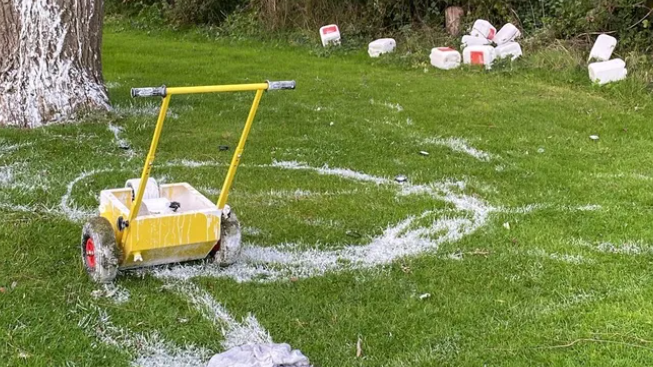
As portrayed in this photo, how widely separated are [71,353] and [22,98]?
4.46 meters

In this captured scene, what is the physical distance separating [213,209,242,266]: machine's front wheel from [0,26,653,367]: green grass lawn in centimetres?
10

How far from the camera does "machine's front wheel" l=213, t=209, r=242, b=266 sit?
4102mm

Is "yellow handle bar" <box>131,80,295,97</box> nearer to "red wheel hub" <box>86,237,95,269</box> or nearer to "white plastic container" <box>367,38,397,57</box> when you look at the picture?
"red wheel hub" <box>86,237,95,269</box>

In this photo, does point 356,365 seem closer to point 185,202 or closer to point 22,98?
point 185,202

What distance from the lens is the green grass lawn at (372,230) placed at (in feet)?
11.3

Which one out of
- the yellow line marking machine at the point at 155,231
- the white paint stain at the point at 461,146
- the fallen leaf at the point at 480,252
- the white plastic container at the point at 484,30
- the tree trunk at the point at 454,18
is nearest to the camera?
the yellow line marking machine at the point at 155,231

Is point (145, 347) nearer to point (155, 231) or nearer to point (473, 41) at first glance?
point (155, 231)

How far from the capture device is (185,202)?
4.43m

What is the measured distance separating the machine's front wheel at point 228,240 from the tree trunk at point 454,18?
924 cm

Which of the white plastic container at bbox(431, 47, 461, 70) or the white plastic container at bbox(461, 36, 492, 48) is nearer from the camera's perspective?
the white plastic container at bbox(431, 47, 461, 70)

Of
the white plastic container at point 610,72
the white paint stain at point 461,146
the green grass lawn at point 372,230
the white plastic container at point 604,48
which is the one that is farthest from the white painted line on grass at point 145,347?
the white plastic container at point 604,48

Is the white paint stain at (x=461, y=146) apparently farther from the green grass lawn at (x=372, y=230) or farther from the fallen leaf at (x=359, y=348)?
the fallen leaf at (x=359, y=348)

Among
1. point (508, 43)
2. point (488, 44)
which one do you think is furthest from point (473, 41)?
point (508, 43)

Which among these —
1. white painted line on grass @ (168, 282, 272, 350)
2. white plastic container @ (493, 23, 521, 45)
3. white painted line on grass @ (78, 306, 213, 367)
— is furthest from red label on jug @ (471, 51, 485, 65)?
white painted line on grass @ (78, 306, 213, 367)
